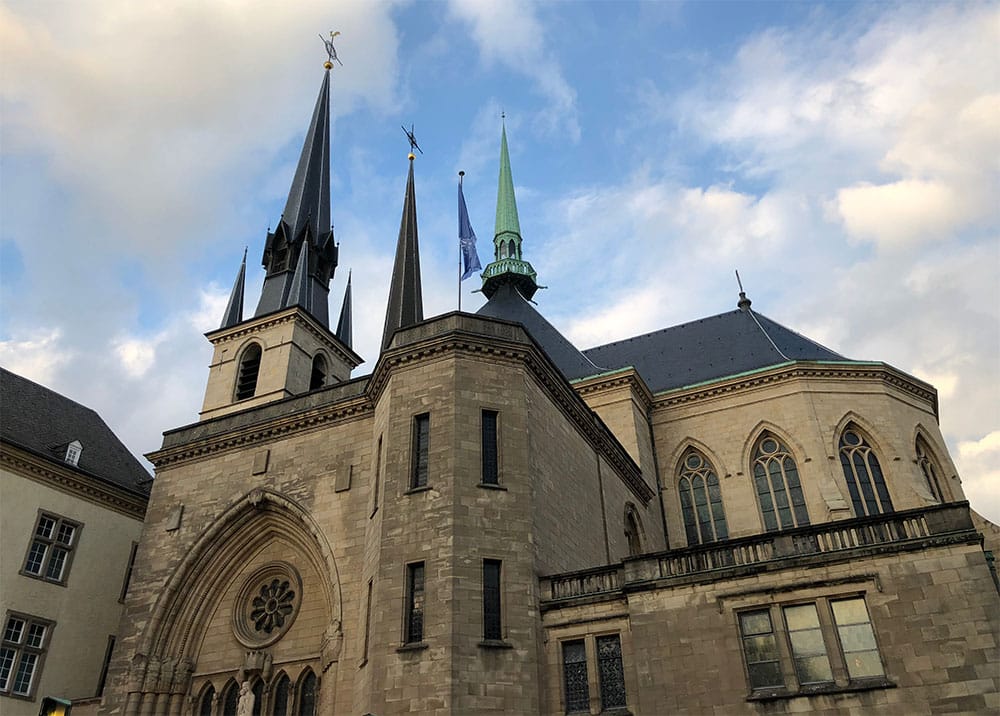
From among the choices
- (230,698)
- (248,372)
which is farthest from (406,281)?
(230,698)

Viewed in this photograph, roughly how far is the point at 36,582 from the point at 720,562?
21.5 meters

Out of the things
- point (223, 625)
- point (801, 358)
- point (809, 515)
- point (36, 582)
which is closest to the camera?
point (223, 625)

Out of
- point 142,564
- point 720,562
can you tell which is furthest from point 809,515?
point 142,564

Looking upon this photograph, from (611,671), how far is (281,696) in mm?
9434

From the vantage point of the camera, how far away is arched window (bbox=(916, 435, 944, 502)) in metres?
28.5

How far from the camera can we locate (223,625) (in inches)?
854

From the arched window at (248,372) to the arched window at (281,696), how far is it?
1637 cm

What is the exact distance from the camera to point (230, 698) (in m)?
20.6

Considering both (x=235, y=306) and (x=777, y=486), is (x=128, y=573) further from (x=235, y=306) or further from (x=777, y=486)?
(x=777, y=486)

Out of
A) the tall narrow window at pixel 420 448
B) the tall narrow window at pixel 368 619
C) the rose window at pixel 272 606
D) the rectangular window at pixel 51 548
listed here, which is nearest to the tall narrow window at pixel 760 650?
the tall narrow window at pixel 420 448

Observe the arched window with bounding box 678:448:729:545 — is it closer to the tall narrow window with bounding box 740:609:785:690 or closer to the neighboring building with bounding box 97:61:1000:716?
the neighboring building with bounding box 97:61:1000:716

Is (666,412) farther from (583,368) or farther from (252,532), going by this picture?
(252,532)

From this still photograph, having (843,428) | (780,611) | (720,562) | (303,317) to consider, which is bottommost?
(780,611)

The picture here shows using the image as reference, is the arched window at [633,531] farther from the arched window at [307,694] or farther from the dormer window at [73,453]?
the dormer window at [73,453]
